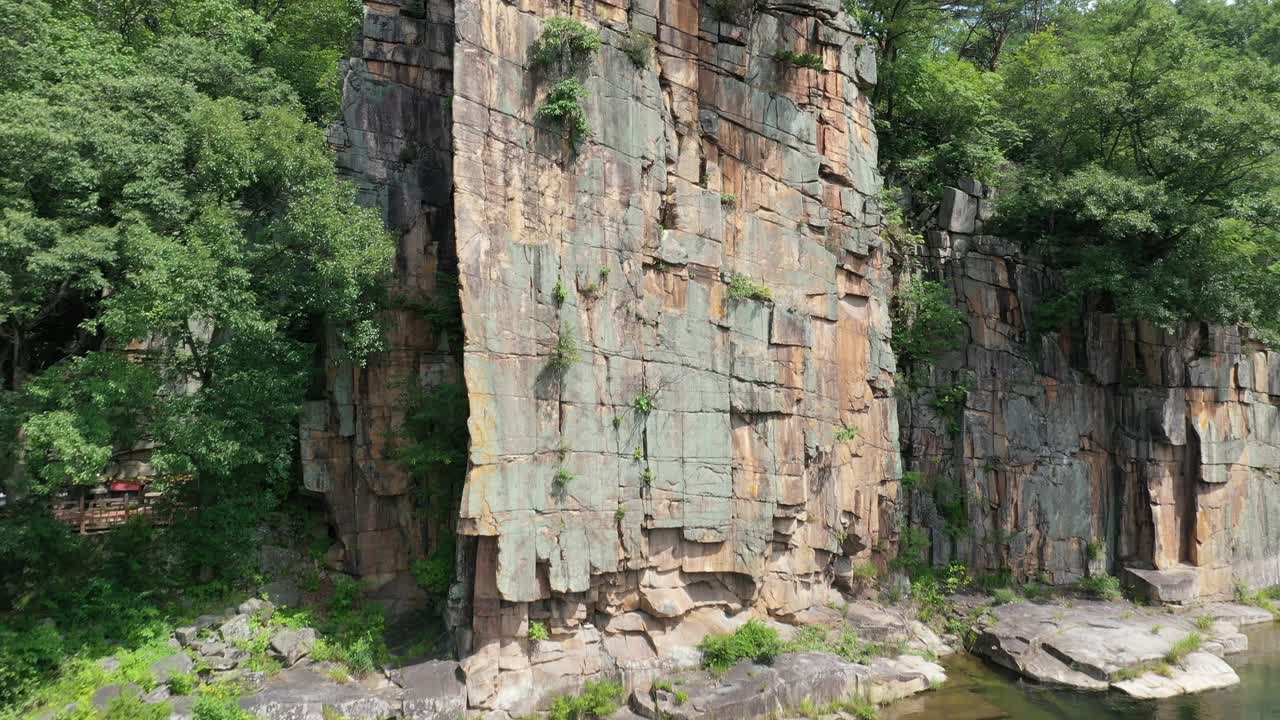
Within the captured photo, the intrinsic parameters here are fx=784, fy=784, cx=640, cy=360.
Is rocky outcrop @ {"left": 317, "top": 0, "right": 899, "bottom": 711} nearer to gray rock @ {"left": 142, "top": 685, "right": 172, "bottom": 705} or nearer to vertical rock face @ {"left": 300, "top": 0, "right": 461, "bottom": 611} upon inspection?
vertical rock face @ {"left": 300, "top": 0, "right": 461, "bottom": 611}

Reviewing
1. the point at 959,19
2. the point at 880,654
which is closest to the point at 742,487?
the point at 880,654

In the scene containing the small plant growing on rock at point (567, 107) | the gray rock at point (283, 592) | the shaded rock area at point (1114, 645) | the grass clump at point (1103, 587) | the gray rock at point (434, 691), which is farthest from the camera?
the grass clump at point (1103, 587)

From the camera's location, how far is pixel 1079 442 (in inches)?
894

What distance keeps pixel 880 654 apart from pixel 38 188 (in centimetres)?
1965

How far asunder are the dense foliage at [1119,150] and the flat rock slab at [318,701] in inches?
786

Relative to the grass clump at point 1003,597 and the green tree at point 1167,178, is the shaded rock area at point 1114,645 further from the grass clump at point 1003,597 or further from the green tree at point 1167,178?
the green tree at point 1167,178

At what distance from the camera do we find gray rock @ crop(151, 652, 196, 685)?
14.0 meters

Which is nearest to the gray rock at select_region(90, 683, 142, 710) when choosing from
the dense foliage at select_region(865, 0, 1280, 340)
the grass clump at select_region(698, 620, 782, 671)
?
the grass clump at select_region(698, 620, 782, 671)

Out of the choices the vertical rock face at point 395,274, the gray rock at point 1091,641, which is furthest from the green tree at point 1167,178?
the vertical rock face at point 395,274

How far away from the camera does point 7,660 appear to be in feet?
43.4

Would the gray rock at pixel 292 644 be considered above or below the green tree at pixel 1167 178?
below

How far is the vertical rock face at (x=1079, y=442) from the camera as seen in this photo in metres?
22.0

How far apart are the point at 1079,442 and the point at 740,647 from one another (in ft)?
43.0

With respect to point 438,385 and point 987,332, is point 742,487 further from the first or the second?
point 987,332
